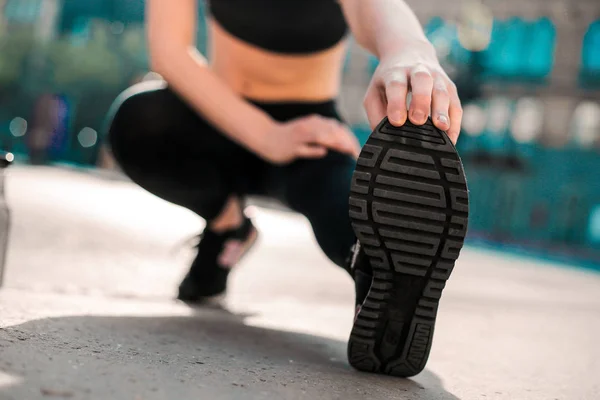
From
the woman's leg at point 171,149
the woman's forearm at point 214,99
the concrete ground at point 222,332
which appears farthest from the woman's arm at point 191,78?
the concrete ground at point 222,332

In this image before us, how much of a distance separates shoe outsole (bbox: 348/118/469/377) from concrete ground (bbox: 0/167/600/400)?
107 millimetres

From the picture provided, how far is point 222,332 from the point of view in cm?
161

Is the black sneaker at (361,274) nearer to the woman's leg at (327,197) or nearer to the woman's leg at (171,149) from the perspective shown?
the woman's leg at (327,197)

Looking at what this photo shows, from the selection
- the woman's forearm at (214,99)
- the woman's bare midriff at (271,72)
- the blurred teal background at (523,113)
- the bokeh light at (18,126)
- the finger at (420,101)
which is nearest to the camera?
the finger at (420,101)

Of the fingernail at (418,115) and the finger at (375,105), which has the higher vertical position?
the finger at (375,105)

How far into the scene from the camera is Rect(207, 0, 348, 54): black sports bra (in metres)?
1.97

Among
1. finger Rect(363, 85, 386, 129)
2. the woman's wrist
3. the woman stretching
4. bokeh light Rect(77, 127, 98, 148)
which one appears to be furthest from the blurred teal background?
finger Rect(363, 85, 386, 129)

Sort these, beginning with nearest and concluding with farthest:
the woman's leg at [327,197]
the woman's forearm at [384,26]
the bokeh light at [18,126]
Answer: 1. the woman's forearm at [384,26]
2. the woman's leg at [327,197]
3. the bokeh light at [18,126]

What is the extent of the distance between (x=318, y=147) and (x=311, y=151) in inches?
0.8

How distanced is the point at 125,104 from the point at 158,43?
0.73 ft

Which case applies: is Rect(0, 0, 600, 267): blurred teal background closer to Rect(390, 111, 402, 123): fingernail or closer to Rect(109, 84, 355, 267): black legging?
Rect(109, 84, 355, 267): black legging

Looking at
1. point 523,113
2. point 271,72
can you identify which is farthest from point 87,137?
point 271,72

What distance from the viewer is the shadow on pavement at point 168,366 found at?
0.91 meters

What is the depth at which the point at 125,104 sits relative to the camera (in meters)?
1.94
